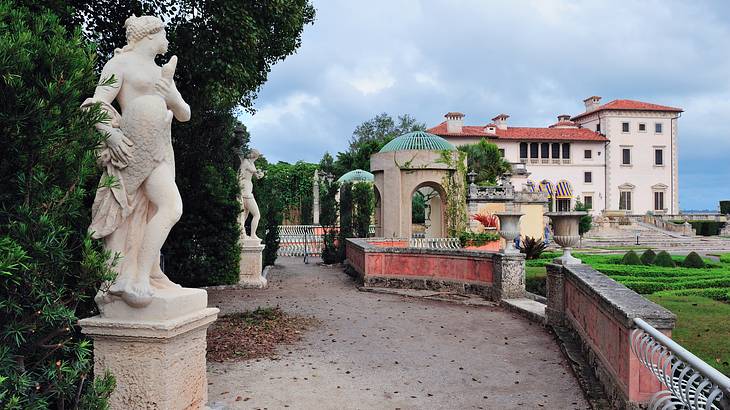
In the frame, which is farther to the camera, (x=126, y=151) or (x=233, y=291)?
(x=233, y=291)

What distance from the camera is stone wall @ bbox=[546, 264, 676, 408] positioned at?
4.03m

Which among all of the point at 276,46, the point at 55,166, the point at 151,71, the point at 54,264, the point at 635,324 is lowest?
the point at 635,324

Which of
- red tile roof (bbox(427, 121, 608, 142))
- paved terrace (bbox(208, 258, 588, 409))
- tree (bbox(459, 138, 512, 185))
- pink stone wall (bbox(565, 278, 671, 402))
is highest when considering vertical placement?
red tile roof (bbox(427, 121, 608, 142))

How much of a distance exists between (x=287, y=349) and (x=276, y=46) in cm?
675

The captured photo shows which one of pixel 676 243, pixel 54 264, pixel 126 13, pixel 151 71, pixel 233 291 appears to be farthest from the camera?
pixel 676 243

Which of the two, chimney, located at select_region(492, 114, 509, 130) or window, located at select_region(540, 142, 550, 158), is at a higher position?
chimney, located at select_region(492, 114, 509, 130)

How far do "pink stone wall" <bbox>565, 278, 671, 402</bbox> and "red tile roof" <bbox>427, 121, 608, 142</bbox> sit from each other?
47162 mm

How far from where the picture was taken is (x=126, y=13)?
937 centimetres

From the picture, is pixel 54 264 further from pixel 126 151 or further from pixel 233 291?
pixel 233 291

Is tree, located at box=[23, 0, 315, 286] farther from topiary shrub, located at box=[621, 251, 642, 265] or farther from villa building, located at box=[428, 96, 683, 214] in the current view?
villa building, located at box=[428, 96, 683, 214]

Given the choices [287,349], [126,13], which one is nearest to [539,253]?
[287,349]

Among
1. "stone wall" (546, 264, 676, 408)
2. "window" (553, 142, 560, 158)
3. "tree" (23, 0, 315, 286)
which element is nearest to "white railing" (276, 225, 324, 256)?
"tree" (23, 0, 315, 286)

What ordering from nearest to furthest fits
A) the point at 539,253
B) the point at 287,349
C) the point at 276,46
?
1. the point at 287,349
2. the point at 276,46
3. the point at 539,253

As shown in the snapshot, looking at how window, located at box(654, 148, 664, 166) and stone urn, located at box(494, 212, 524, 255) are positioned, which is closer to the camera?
stone urn, located at box(494, 212, 524, 255)
